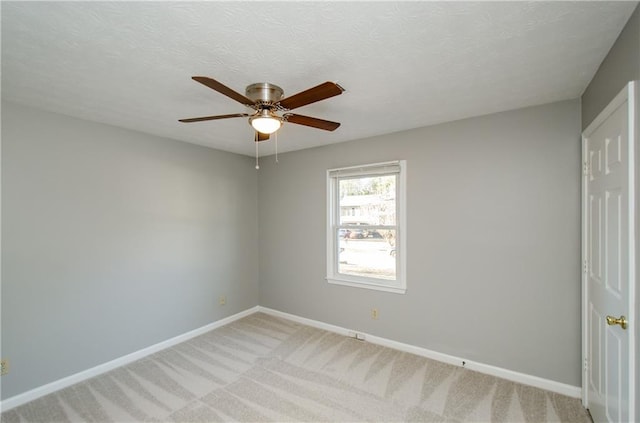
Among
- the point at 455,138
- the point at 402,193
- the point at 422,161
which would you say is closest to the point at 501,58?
the point at 455,138

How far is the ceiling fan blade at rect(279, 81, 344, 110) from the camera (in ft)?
4.72

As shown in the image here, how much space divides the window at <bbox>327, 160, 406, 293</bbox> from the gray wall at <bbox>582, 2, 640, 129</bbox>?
155 centimetres

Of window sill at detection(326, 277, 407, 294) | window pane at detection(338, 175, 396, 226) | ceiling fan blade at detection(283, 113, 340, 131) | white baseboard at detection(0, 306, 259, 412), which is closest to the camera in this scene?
ceiling fan blade at detection(283, 113, 340, 131)

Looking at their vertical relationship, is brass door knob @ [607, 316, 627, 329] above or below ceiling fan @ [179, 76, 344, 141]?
Result: below

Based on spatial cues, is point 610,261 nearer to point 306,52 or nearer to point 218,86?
point 306,52

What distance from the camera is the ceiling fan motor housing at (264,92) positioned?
72.7 inches

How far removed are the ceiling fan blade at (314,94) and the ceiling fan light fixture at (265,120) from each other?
0.10 metres

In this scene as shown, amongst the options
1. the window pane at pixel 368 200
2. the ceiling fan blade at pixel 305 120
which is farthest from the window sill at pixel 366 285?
the ceiling fan blade at pixel 305 120

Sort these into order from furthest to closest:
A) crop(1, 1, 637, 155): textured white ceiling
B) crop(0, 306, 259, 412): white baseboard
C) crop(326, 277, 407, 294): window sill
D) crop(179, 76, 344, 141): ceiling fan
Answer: crop(326, 277, 407, 294): window sill, crop(0, 306, 259, 412): white baseboard, crop(179, 76, 344, 141): ceiling fan, crop(1, 1, 637, 155): textured white ceiling

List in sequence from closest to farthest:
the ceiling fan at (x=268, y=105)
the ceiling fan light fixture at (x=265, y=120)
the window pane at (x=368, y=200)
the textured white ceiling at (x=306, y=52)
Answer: the textured white ceiling at (x=306, y=52), the ceiling fan at (x=268, y=105), the ceiling fan light fixture at (x=265, y=120), the window pane at (x=368, y=200)

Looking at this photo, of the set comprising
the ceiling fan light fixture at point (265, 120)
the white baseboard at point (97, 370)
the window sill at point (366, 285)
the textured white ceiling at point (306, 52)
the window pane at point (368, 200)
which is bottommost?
the white baseboard at point (97, 370)

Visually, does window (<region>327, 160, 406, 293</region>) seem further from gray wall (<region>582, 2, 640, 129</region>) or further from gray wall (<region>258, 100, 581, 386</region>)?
gray wall (<region>582, 2, 640, 129</region>)

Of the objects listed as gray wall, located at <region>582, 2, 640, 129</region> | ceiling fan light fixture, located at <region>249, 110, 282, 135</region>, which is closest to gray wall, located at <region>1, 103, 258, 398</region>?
ceiling fan light fixture, located at <region>249, 110, 282, 135</region>

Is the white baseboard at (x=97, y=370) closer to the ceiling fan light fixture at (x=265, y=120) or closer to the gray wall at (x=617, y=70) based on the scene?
the ceiling fan light fixture at (x=265, y=120)
